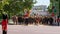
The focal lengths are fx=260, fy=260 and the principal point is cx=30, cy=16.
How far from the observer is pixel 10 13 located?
50.3m

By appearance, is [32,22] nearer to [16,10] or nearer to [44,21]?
[44,21]

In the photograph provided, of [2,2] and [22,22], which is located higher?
[2,2]


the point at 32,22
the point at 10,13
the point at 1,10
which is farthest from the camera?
the point at 10,13

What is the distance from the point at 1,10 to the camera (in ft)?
155

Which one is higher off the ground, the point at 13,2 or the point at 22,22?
the point at 13,2

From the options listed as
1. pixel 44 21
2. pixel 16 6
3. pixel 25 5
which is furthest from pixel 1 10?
pixel 44 21

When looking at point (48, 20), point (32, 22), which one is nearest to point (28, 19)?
point (32, 22)

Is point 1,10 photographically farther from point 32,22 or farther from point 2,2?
point 32,22

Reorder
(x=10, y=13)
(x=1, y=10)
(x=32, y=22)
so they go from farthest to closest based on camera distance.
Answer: (x=10, y=13)
(x=1, y=10)
(x=32, y=22)

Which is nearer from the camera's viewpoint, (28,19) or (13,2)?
(28,19)

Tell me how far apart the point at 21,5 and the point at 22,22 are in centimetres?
822

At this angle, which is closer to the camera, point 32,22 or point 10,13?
point 32,22

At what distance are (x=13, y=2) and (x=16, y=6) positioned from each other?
3.59 ft

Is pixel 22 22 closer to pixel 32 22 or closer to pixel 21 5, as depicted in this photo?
pixel 32 22
